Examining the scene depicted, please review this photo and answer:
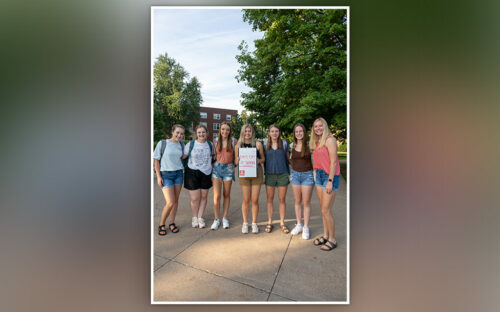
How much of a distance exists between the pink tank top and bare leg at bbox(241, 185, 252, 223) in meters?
0.93

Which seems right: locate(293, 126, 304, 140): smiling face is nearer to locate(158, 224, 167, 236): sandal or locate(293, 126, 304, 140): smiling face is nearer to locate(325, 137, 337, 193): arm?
locate(325, 137, 337, 193): arm

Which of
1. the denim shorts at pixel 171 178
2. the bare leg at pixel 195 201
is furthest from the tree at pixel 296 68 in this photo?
the bare leg at pixel 195 201

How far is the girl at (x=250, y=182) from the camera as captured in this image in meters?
2.11

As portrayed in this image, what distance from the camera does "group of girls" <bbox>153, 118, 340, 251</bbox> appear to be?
190cm

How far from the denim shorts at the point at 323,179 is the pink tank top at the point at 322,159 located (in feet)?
0.17

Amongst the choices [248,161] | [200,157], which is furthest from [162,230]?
[248,161]

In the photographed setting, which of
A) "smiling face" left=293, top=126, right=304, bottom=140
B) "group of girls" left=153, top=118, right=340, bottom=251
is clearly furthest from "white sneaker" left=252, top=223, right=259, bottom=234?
"smiling face" left=293, top=126, right=304, bottom=140

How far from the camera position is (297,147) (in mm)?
2074

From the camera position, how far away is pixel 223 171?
225cm
